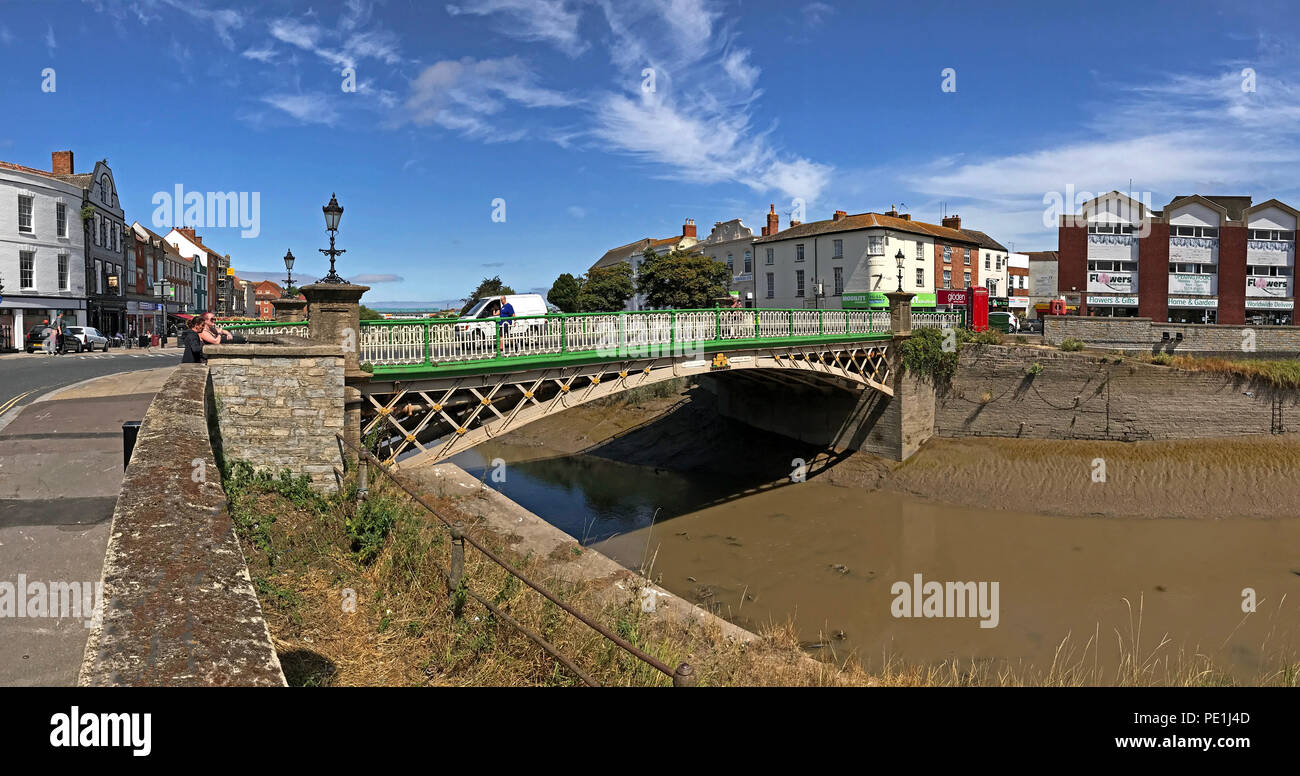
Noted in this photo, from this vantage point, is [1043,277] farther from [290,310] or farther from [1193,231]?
[290,310]

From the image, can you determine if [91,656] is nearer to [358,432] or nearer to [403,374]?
[358,432]

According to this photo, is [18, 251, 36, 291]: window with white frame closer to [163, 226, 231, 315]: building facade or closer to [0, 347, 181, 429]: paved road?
[0, 347, 181, 429]: paved road

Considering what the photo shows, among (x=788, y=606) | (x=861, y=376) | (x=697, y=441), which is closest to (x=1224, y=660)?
(x=788, y=606)

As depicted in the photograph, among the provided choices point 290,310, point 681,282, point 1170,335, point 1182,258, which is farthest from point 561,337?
point 1182,258

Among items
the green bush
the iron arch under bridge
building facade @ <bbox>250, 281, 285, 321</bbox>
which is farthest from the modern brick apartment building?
building facade @ <bbox>250, 281, 285, 321</bbox>

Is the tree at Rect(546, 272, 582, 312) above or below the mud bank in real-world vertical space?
above

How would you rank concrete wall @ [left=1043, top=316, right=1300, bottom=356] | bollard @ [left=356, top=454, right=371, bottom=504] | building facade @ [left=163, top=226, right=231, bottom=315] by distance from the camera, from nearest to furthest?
bollard @ [left=356, top=454, right=371, bottom=504]
concrete wall @ [left=1043, top=316, right=1300, bottom=356]
building facade @ [left=163, top=226, right=231, bottom=315]

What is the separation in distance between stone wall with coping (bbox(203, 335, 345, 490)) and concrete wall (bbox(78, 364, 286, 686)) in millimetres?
4340

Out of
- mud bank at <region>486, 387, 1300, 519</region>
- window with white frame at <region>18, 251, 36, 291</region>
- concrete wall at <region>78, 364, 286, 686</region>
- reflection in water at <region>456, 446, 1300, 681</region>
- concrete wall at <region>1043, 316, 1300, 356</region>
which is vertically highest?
window with white frame at <region>18, 251, 36, 291</region>

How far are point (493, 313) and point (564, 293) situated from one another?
36302 millimetres

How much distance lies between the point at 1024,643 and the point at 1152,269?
40.3m

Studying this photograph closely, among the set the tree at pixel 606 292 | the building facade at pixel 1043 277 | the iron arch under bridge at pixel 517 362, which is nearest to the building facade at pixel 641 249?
the tree at pixel 606 292

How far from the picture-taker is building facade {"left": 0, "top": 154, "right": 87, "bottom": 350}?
33.6m

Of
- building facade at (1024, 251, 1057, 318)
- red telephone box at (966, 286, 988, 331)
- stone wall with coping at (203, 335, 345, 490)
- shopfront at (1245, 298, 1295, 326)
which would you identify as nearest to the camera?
stone wall with coping at (203, 335, 345, 490)
